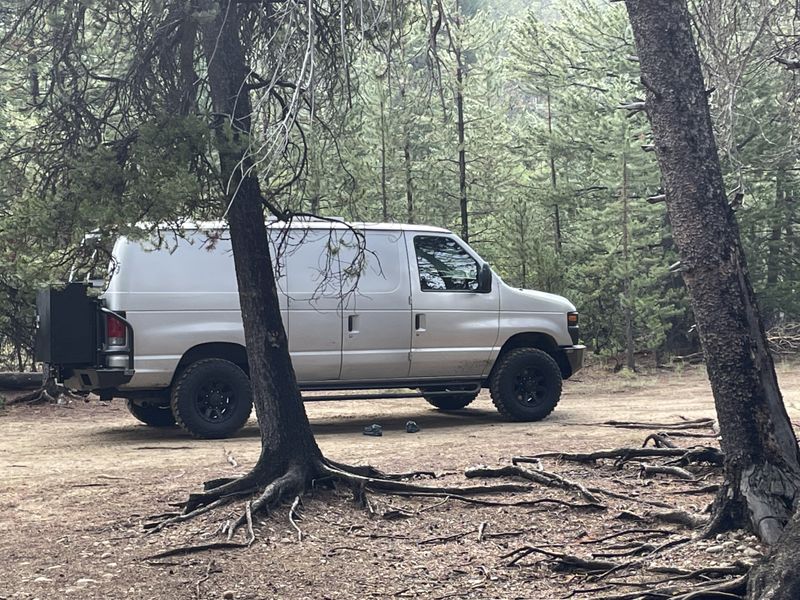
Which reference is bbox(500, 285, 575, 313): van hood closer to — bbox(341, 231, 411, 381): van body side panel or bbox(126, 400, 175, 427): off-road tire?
bbox(341, 231, 411, 381): van body side panel

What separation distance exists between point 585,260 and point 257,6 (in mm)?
14858

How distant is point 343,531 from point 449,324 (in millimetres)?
5801

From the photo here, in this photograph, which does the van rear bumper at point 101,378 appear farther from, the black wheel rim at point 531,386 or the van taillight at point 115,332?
the black wheel rim at point 531,386

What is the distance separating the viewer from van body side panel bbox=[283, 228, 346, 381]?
36.9 ft

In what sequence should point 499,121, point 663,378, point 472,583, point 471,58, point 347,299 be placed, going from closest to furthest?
point 472,583 → point 347,299 → point 663,378 → point 471,58 → point 499,121

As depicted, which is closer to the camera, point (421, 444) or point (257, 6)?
point (257, 6)

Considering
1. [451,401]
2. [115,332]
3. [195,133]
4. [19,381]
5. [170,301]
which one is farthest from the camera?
[19,381]

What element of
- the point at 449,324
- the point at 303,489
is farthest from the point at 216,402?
the point at 303,489

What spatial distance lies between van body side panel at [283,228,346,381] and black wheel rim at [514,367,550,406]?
93.0 inches

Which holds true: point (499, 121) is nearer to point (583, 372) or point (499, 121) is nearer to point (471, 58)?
point (471, 58)

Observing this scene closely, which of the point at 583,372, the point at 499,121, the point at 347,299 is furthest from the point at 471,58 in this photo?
the point at 347,299

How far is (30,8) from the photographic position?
687 centimetres

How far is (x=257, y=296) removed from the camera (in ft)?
22.8

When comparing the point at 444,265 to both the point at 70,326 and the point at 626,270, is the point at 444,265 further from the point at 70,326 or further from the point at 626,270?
the point at 626,270
